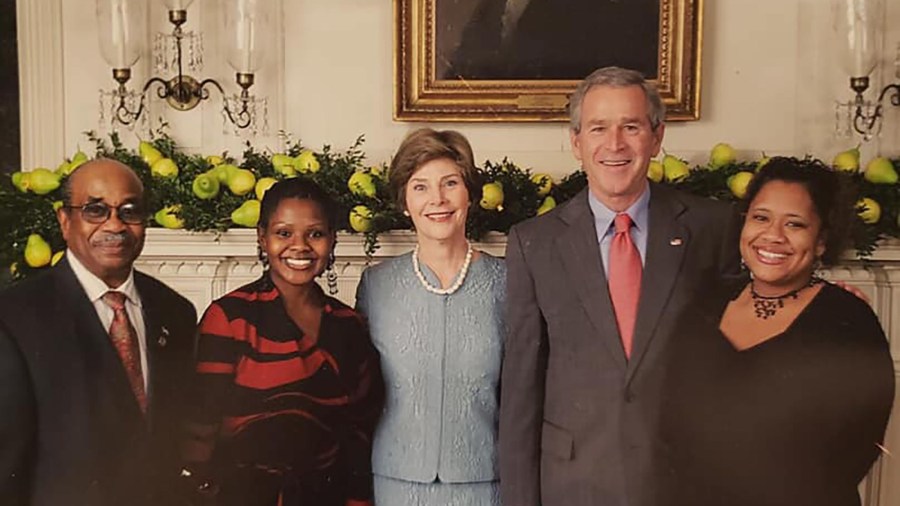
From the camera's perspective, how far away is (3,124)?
3.61 ft

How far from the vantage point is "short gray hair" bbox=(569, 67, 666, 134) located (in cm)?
96

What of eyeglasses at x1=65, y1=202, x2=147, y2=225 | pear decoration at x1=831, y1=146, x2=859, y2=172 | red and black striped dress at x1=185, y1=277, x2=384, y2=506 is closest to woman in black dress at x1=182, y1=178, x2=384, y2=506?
red and black striped dress at x1=185, y1=277, x2=384, y2=506

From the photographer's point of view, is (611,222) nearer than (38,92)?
Yes

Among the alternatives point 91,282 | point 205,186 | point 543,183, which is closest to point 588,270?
point 543,183

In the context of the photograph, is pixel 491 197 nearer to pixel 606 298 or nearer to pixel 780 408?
pixel 606 298

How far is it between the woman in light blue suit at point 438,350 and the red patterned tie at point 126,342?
10.7 inches

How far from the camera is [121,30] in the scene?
3.62 feet

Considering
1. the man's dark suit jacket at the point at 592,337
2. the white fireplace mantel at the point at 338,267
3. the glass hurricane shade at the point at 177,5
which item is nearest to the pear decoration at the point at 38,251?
the white fireplace mantel at the point at 338,267

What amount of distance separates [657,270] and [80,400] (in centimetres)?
69

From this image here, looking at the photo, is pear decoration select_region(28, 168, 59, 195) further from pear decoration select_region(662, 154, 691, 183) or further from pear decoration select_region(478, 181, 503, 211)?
pear decoration select_region(662, 154, 691, 183)

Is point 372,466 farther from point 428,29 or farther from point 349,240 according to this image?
point 428,29

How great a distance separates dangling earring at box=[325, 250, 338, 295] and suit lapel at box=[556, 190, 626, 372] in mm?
264

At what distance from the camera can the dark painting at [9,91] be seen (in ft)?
3.59

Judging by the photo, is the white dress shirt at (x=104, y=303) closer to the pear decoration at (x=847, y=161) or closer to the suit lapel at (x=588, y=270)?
the suit lapel at (x=588, y=270)
